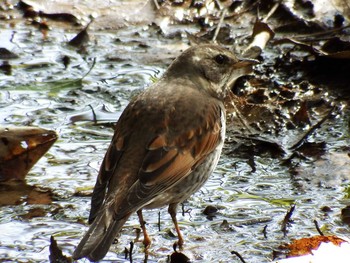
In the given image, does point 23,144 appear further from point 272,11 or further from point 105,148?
point 272,11

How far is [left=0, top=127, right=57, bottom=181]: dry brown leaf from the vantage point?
22.5 ft

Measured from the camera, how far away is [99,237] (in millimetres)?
5254

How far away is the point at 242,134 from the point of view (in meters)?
7.81

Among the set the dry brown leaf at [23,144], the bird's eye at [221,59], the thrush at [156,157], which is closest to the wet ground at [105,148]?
the dry brown leaf at [23,144]

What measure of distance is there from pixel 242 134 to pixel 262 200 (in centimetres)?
122

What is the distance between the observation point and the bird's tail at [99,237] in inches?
203

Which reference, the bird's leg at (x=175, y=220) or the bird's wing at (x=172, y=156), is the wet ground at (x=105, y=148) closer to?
the bird's leg at (x=175, y=220)

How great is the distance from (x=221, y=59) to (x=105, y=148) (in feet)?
4.27

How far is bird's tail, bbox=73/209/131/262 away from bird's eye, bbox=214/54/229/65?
6.99 ft

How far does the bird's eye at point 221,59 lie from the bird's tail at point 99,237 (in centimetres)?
213

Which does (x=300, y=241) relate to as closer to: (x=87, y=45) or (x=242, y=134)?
(x=242, y=134)

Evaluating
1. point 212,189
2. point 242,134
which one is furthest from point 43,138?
point 242,134

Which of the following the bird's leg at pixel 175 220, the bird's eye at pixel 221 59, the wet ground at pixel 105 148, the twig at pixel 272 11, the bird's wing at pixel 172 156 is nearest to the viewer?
the bird's wing at pixel 172 156

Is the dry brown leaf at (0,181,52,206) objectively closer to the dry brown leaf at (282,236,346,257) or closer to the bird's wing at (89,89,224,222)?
the bird's wing at (89,89,224,222)
